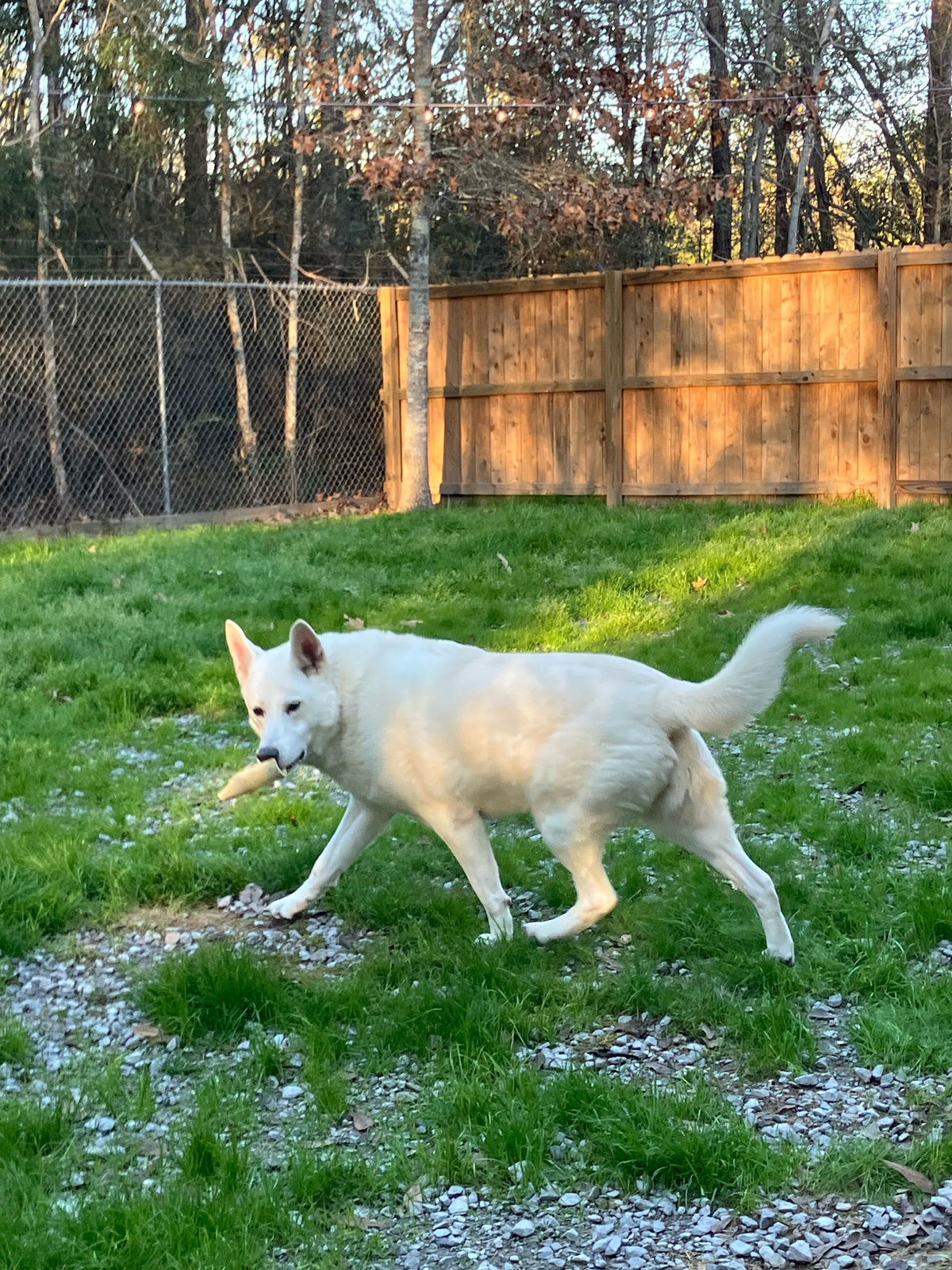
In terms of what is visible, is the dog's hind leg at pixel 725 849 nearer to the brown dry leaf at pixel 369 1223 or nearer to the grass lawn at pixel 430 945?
the grass lawn at pixel 430 945

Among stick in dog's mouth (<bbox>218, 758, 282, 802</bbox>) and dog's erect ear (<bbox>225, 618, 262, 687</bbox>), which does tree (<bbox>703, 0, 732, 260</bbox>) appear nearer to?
dog's erect ear (<bbox>225, 618, 262, 687</bbox>)

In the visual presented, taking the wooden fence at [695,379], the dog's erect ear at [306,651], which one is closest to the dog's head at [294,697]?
the dog's erect ear at [306,651]

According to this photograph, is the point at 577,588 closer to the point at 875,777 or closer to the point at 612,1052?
the point at 875,777

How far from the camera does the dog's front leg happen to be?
13.0 feet

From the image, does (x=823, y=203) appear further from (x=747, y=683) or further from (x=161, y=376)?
(x=747, y=683)

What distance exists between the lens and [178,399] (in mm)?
12617

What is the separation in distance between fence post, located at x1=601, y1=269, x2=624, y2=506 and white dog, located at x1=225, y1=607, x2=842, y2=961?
336 inches

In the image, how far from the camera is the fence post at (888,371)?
1073 centimetres

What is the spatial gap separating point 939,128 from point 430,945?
53.4 feet

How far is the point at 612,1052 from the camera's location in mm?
3111

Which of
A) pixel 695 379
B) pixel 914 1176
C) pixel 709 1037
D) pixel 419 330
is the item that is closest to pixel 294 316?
pixel 419 330

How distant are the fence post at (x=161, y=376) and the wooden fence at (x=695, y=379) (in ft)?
8.34

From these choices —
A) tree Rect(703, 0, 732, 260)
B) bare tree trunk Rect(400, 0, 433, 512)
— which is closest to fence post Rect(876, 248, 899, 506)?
tree Rect(703, 0, 732, 260)

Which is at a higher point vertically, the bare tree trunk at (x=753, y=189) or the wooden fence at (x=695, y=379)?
the bare tree trunk at (x=753, y=189)
